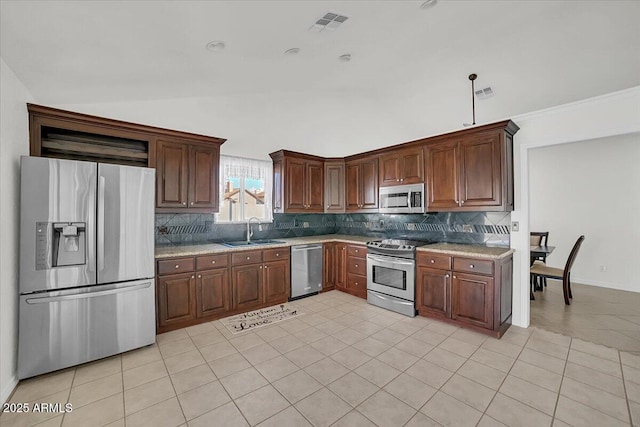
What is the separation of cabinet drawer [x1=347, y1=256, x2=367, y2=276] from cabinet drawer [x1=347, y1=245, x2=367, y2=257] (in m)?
0.07

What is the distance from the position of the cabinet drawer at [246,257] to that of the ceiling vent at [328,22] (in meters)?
2.78

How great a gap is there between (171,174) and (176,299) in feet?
5.11

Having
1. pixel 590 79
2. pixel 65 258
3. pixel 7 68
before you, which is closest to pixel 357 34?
pixel 590 79

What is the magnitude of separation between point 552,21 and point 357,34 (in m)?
1.55

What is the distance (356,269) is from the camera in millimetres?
4391

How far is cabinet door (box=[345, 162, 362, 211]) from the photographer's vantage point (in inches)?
189

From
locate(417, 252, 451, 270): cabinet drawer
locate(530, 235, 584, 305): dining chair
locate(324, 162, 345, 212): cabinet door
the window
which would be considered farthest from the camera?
locate(324, 162, 345, 212): cabinet door

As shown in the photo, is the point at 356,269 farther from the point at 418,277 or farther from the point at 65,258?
the point at 65,258

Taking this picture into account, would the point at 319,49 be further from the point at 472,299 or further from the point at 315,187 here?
the point at 472,299

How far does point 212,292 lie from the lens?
3.38 meters

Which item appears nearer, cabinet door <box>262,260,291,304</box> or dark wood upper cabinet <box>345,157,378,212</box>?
cabinet door <box>262,260,291,304</box>

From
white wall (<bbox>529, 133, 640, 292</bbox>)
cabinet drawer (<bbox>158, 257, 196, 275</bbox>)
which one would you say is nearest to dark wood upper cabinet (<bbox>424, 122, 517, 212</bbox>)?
white wall (<bbox>529, 133, 640, 292</bbox>)

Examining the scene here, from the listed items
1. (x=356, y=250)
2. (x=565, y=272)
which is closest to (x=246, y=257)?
(x=356, y=250)

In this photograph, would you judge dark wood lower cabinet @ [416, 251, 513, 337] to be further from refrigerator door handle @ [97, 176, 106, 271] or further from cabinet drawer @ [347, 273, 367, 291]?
refrigerator door handle @ [97, 176, 106, 271]
